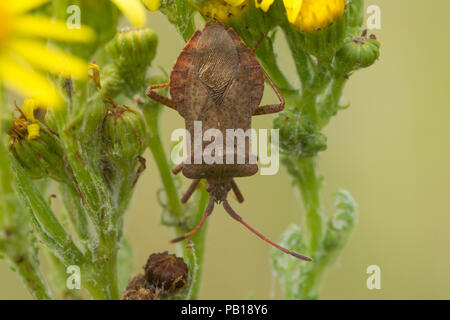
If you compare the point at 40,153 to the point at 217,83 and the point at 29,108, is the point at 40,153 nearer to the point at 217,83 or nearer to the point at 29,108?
the point at 29,108

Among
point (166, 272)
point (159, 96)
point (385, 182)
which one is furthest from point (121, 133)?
point (385, 182)

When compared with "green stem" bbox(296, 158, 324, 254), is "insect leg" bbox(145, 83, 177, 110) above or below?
above

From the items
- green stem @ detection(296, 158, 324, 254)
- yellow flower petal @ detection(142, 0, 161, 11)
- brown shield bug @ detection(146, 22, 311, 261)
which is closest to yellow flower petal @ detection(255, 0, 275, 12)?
brown shield bug @ detection(146, 22, 311, 261)

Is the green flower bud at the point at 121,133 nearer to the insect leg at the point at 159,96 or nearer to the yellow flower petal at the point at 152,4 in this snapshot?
the insect leg at the point at 159,96

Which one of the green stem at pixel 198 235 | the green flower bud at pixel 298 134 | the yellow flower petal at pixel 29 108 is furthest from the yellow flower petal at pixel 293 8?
the yellow flower petal at pixel 29 108

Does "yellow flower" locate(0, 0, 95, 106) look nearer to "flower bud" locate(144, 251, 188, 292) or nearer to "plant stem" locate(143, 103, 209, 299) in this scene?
"plant stem" locate(143, 103, 209, 299)
